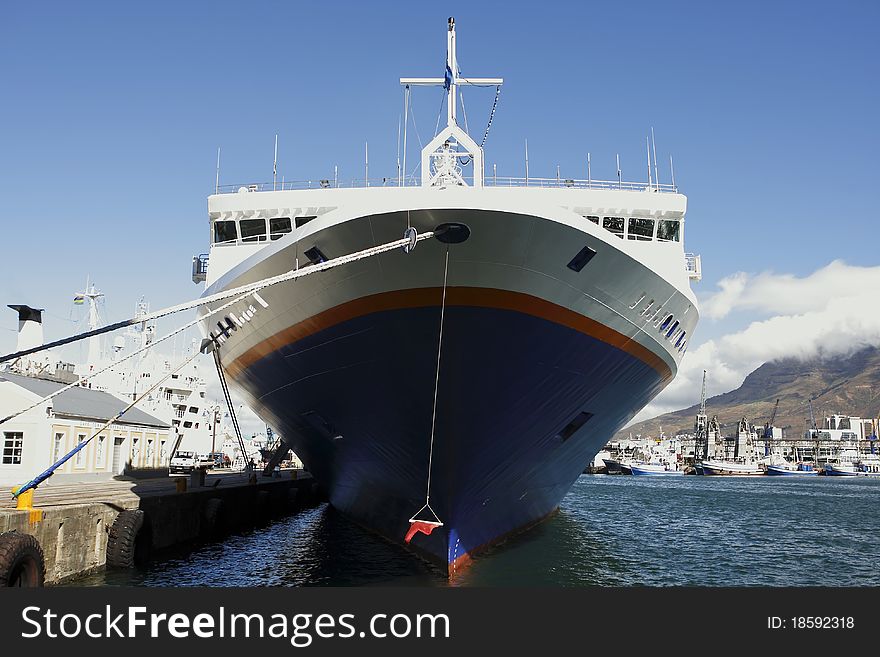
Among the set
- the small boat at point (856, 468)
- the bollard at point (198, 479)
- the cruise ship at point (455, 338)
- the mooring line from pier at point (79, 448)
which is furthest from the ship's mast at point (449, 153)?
the small boat at point (856, 468)

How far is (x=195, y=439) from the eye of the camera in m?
54.1

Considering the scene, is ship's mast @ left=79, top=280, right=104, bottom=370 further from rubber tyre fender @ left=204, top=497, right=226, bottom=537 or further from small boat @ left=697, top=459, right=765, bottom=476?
small boat @ left=697, top=459, right=765, bottom=476

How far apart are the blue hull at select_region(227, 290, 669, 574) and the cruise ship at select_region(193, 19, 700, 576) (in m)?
0.03

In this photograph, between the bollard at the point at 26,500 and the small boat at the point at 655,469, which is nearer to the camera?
the bollard at the point at 26,500

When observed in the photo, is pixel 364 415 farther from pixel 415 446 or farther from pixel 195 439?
pixel 195 439

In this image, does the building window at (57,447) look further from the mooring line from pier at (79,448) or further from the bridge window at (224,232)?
the bridge window at (224,232)

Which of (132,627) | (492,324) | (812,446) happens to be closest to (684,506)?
(492,324)

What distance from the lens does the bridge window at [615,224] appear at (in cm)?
1592

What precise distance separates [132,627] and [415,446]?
5587mm

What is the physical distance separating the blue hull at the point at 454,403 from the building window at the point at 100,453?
60.4 ft

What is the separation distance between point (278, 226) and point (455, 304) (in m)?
7.21

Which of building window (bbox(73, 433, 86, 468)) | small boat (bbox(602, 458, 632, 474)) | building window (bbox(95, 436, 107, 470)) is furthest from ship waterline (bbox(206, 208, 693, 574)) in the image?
small boat (bbox(602, 458, 632, 474))

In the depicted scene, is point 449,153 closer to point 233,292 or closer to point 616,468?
point 233,292

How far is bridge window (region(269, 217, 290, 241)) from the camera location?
52.4 ft
